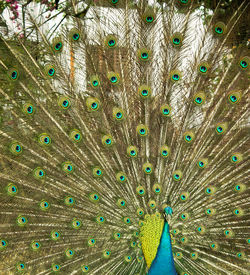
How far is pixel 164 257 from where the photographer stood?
2.18m

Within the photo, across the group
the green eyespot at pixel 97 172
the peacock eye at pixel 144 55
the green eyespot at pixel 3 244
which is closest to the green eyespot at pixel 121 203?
the green eyespot at pixel 97 172

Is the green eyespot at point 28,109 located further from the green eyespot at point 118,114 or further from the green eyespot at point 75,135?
the green eyespot at point 118,114

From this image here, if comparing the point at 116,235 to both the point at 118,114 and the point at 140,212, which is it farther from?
the point at 118,114

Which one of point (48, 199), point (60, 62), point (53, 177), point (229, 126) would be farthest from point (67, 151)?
point (229, 126)

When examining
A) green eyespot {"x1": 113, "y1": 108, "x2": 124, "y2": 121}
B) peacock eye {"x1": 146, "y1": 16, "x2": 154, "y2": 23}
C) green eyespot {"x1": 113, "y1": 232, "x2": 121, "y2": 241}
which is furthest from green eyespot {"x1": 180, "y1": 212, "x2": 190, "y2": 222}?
peacock eye {"x1": 146, "y1": 16, "x2": 154, "y2": 23}

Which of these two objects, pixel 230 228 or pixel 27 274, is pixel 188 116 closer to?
pixel 230 228

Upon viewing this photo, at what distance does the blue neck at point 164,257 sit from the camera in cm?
216

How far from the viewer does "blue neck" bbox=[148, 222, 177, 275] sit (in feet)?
7.07

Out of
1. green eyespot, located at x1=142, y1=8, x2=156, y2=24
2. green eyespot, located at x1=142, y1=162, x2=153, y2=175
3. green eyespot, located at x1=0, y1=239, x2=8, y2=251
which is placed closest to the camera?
green eyespot, located at x1=142, y1=8, x2=156, y2=24

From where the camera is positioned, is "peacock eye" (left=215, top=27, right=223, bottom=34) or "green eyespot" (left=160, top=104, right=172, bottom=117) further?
"green eyespot" (left=160, top=104, right=172, bottom=117)

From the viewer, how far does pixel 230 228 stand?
8.04 ft

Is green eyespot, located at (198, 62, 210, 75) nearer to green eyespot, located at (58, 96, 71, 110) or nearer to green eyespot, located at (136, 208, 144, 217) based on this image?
green eyespot, located at (58, 96, 71, 110)

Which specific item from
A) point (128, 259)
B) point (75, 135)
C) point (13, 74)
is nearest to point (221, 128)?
point (75, 135)

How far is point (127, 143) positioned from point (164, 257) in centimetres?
86
